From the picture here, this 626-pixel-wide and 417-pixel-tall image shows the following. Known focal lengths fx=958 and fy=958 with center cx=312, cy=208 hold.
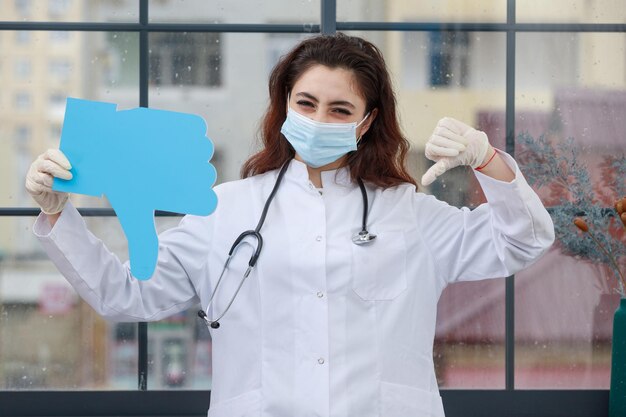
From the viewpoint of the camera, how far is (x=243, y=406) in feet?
5.82

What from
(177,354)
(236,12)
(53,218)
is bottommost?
(177,354)

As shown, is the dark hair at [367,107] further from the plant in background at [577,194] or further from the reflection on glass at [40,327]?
the reflection on glass at [40,327]

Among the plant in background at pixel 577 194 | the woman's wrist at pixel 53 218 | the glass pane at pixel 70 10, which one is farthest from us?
the glass pane at pixel 70 10

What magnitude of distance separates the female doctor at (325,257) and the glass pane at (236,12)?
3.32 ft

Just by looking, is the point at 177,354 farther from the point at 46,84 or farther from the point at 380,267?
the point at 380,267

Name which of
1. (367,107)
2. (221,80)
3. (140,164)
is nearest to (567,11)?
(221,80)

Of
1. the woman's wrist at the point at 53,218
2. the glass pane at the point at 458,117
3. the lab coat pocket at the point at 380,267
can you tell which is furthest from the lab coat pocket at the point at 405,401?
the glass pane at the point at 458,117

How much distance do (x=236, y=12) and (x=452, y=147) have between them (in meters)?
1.46

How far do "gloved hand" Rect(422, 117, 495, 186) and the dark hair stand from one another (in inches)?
10.7

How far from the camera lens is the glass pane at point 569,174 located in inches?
114

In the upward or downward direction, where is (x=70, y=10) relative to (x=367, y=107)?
upward

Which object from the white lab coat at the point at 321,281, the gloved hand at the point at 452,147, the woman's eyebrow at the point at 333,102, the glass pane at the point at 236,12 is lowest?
the white lab coat at the point at 321,281

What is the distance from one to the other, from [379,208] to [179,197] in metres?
0.41

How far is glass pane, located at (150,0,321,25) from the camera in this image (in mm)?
2922
